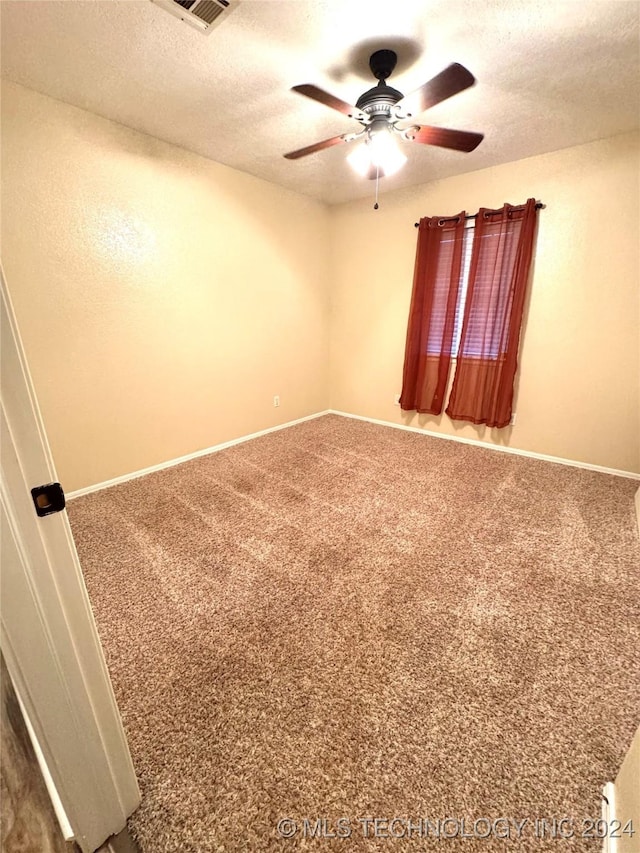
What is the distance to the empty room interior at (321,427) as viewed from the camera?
908mm

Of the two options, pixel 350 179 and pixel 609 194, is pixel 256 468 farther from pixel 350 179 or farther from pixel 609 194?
pixel 609 194

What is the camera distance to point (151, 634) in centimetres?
145

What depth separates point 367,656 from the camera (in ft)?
4.44

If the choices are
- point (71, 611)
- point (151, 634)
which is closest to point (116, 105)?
point (71, 611)

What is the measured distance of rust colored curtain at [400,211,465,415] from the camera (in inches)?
125

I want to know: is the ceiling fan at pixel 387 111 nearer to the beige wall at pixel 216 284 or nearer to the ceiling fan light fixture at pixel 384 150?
the ceiling fan light fixture at pixel 384 150

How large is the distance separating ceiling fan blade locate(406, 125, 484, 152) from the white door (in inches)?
78.8

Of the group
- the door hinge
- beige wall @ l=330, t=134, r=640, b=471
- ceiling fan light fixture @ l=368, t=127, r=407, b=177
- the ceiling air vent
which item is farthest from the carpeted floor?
the ceiling air vent

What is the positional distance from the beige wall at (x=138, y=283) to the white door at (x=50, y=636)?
7.05 feet

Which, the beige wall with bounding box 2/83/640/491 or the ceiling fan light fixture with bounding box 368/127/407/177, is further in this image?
the beige wall with bounding box 2/83/640/491

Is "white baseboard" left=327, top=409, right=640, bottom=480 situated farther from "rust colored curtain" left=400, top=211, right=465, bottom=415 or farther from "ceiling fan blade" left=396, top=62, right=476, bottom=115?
"ceiling fan blade" left=396, top=62, right=476, bottom=115

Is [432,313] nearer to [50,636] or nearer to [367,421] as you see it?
[367,421]

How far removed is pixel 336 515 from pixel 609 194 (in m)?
2.99

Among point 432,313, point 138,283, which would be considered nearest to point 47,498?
point 138,283
